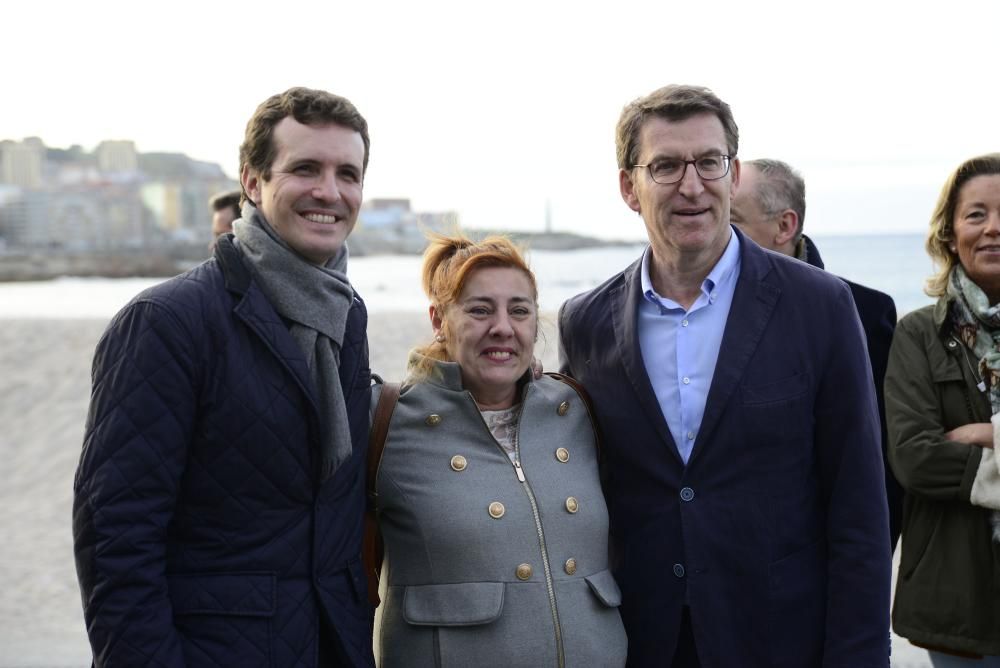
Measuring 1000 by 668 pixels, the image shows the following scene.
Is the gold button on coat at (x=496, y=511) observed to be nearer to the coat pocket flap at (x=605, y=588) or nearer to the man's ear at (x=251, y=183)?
the coat pocket flap at (x=605, y=588)

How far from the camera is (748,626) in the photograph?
271 centimetres

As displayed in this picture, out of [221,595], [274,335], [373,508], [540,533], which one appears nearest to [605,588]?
[540,533]

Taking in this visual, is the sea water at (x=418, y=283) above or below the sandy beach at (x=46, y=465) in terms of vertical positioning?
below

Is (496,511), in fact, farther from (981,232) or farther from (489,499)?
(981,232)

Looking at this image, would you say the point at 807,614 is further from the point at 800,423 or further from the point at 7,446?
the point at 7,446

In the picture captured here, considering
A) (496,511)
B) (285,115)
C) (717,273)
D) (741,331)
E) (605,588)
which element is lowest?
(605,588)

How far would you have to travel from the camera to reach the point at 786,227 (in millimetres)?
4250

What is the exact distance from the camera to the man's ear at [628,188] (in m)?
3.02

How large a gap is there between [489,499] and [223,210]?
384 centimetres

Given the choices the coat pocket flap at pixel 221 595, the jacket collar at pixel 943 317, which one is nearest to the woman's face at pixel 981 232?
the jacket collar at pixel 943 317

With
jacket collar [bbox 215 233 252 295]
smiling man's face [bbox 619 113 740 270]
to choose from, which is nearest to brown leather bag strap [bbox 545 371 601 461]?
smiling man's face [bbox 619 113 740 270]

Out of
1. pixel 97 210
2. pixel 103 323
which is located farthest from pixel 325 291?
pixel 97 210

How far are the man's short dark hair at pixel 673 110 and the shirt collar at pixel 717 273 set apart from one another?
0.26m

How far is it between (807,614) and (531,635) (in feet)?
2.47
